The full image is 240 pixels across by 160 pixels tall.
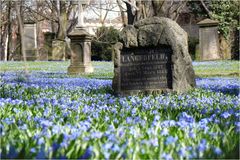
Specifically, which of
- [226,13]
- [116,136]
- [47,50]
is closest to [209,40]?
[226,13]

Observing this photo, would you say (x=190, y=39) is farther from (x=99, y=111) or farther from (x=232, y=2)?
(x=99, y=111)

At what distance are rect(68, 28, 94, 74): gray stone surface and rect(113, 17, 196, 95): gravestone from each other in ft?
33.9

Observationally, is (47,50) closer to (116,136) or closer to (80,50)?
(80,50)

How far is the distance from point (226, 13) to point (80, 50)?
826 inches

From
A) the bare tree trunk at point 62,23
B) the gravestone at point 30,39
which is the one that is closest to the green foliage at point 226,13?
the bare tree trunk at point 62,23

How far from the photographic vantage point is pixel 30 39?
2983 cm

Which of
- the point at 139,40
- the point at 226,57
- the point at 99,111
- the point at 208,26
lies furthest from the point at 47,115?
the point at 226,57

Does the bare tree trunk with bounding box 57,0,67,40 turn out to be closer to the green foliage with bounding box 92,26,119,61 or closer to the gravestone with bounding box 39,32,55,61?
the gravestone with bounding box 39,32,55,61

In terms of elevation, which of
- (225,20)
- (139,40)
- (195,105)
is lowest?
(195,105)

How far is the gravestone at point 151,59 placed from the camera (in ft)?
28.2

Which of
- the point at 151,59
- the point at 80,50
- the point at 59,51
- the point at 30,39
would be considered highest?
the point at 30,39

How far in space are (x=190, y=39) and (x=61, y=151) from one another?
117 feet

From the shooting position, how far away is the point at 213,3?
38156 mm

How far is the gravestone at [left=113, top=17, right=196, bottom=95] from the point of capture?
8.59 metres
